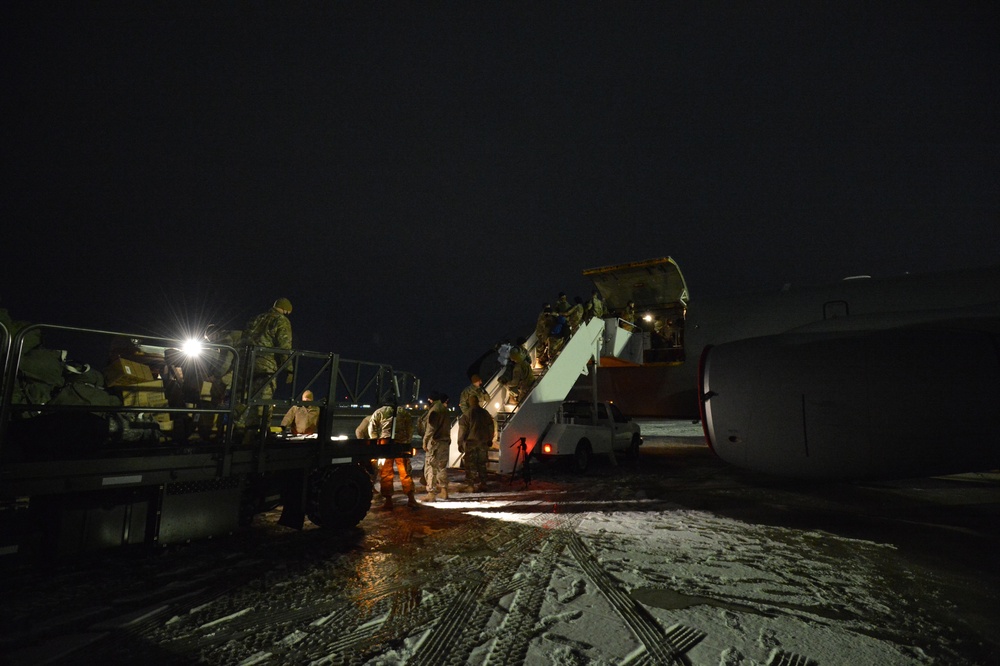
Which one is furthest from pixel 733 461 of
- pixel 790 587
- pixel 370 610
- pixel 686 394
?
pixel 686 394

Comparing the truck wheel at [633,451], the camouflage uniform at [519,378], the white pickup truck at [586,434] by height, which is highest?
the camouflage uniform at [519,378]

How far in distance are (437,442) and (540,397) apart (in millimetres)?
2773

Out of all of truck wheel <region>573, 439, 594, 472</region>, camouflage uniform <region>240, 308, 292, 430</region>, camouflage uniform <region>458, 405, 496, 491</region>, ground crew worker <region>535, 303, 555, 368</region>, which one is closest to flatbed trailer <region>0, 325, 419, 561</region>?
camouflage uniform <region>240, 308, 292, 430</region>

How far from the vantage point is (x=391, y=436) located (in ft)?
23.7

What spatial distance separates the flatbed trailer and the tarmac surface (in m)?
0.40

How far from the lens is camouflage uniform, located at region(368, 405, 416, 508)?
751cm

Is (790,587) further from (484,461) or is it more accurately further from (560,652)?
(484,461)

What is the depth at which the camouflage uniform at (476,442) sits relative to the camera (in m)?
9.17

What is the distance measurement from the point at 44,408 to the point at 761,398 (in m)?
6.74

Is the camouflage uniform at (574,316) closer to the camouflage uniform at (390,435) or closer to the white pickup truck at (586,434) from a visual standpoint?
the white pickup truck at (586,434)

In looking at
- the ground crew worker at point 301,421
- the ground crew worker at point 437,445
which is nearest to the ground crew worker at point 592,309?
the ground crew worker at point 437,445

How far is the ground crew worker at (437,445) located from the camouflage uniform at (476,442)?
Answer: 662 millimetres

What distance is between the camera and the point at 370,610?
11.5 ft

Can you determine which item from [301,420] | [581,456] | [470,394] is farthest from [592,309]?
[301,420]
